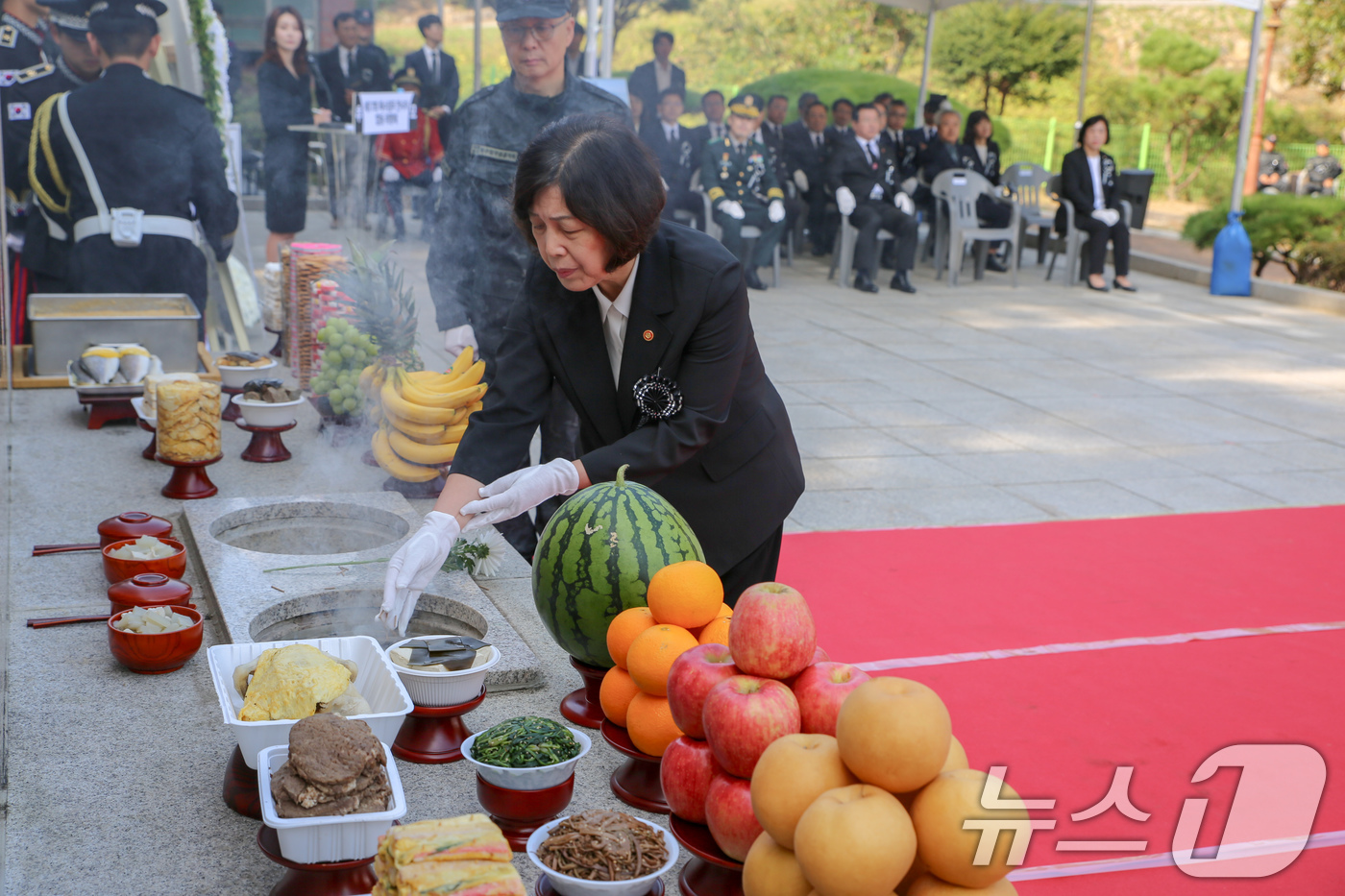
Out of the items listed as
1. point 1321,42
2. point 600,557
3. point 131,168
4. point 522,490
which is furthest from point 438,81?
point 1321,42

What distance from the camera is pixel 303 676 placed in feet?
6.62

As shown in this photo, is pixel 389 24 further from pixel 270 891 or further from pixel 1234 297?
pixel 270 891

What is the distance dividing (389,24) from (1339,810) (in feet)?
59.5

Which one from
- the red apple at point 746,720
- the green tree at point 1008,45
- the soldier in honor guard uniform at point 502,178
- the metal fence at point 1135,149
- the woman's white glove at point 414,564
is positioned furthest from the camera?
the green tree at point 1008,45

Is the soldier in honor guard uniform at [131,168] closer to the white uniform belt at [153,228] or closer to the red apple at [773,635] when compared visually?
the white uniform belt at [153,228]

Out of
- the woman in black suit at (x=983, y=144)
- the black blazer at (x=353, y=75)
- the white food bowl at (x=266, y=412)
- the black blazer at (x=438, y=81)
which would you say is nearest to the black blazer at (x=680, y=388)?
the white food bowl at (x=266, y=412)

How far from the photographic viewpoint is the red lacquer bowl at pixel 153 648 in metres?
2.61

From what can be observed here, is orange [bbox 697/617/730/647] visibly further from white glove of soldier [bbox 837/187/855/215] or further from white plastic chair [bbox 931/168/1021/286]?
white plastic chair [bbox 931/168/1021/286]

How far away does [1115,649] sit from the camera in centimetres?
393

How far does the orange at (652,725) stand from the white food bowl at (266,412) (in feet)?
9.97

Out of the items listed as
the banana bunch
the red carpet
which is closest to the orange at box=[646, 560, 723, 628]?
the red carpet

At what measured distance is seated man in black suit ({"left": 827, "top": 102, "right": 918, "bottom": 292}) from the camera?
13.0m

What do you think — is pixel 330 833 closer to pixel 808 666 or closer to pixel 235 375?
pixel 808 666

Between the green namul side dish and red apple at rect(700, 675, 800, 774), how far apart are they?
0.44m
